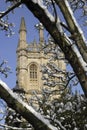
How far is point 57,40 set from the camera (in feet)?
11.0

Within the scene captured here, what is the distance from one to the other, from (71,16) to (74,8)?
1546 millimetres

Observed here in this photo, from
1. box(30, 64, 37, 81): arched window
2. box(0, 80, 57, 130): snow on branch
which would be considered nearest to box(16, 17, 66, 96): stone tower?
box(30, 64, 37, 81): arched window

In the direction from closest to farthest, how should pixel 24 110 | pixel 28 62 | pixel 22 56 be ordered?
pixel 24 110, pixel 22 56, pixel 28 62

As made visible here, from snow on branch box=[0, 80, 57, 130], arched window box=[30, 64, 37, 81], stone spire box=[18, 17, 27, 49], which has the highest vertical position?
stone spire box=[18, 17, 27, 49]

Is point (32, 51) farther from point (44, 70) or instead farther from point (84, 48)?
point (84, 48)

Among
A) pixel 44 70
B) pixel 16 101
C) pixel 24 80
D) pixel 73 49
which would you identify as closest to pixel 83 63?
pixel 73 49

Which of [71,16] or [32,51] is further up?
[32,51]

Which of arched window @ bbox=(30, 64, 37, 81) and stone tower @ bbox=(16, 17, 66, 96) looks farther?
arched window @ bbox=(30, 64, 37, 81)

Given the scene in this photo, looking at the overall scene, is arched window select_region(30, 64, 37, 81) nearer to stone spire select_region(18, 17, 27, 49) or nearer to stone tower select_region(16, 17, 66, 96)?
stone tower select_region(16, 17, 66, 96)

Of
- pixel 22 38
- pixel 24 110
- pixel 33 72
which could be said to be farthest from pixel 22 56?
pixel 24 110

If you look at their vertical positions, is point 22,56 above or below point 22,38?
below

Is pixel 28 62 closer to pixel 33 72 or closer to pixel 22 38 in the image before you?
pixel 33 72

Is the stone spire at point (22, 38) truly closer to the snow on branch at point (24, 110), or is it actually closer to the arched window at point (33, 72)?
the arched window at point (33, 72)

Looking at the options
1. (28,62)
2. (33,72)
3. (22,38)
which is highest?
(22,38)
